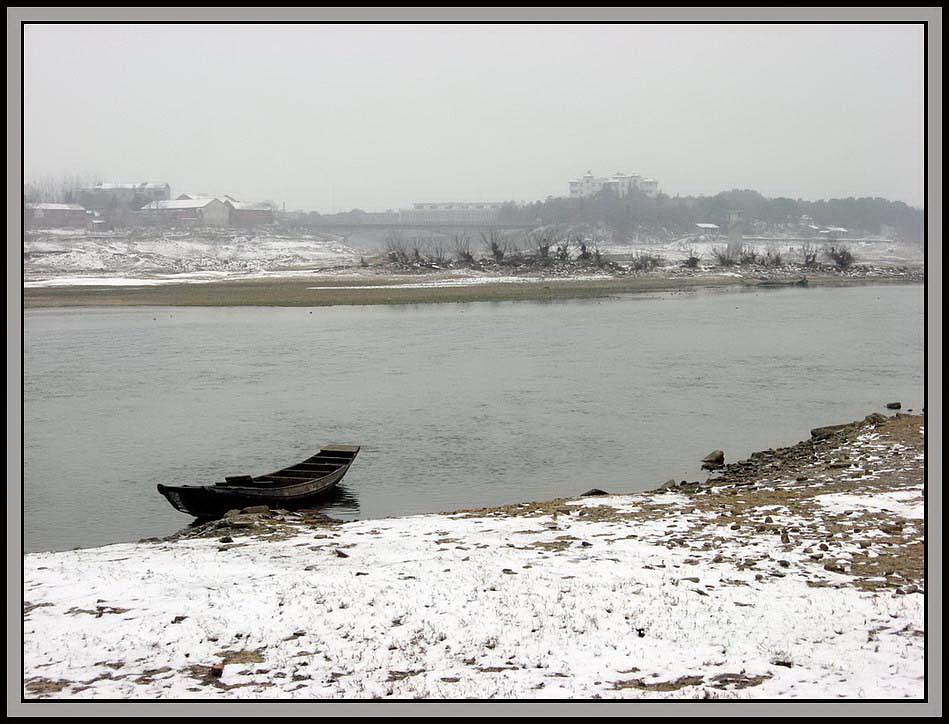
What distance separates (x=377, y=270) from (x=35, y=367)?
52271mm

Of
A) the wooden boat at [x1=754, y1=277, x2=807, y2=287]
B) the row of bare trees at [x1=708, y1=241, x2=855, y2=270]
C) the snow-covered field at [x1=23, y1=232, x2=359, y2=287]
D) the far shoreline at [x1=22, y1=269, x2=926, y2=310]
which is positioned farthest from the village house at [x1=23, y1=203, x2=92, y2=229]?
the wooden boat at [x1=754, y1=277, x2=807, y2=287]

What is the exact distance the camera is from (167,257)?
97.9 m

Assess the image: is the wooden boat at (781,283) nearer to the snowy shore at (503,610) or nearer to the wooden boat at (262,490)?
the wooden boat at (262,490)

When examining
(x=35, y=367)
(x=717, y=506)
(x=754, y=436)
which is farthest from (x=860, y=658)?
(x=35, y=367)

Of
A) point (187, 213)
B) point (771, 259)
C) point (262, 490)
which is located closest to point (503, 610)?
point (262, 490)

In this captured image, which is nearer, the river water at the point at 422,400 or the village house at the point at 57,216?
the river water at the point at 422,400

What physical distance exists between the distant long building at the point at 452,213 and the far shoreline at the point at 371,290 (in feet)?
209

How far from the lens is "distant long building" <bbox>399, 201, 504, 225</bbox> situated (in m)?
148

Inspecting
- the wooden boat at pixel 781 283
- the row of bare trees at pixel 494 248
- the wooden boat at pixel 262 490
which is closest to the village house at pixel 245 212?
the row of bare trees at pixel 494 248

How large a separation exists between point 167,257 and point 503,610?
94251mm

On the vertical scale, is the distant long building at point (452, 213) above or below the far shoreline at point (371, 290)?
above

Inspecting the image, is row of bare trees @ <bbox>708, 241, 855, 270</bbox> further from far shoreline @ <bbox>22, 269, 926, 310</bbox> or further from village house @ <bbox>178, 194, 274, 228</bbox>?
village house @ <bbox>178, 194, 274, 228</bbox>

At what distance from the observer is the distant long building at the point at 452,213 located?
148m
